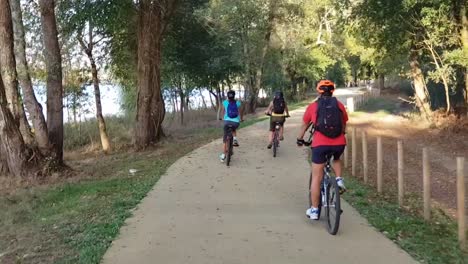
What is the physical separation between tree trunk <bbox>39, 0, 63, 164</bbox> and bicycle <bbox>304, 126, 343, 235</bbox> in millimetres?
9095

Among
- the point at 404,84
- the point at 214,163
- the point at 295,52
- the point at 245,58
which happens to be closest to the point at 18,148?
the point at 214,163

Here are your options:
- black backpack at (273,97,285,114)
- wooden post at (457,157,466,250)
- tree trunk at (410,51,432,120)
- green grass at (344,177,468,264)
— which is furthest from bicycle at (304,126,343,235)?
tree trunk at (410,51,432,120)

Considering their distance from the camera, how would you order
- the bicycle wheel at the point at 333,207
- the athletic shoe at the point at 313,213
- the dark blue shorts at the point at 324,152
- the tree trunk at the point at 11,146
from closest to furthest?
1. the bicycle wheel at the point at 333,207
2. the dark blue shorts at the point at 324,152
3. the athletic shoe at the point at 313,213
4. the tree trunk at the point at 11,146

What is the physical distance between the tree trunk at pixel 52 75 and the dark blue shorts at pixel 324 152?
9.18 m

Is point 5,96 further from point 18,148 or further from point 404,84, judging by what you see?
point 404,84

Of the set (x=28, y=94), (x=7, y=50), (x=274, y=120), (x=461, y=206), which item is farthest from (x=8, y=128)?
(x=461, y=206)

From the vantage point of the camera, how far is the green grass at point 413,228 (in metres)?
6.05

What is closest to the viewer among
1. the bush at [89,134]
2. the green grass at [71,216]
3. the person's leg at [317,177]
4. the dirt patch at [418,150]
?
the green grass at [71,216]

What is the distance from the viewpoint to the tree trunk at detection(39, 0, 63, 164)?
46.8 feet

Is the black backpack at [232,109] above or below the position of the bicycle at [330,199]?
above

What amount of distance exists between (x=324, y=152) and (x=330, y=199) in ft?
2.03

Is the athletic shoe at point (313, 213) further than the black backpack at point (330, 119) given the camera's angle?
Yes

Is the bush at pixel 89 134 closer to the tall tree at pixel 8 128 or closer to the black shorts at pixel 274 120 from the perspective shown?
the tall tree at pixel 8 128

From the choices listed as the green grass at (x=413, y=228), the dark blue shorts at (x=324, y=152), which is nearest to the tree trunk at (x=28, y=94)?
the green grass at (x=413, y=228)
